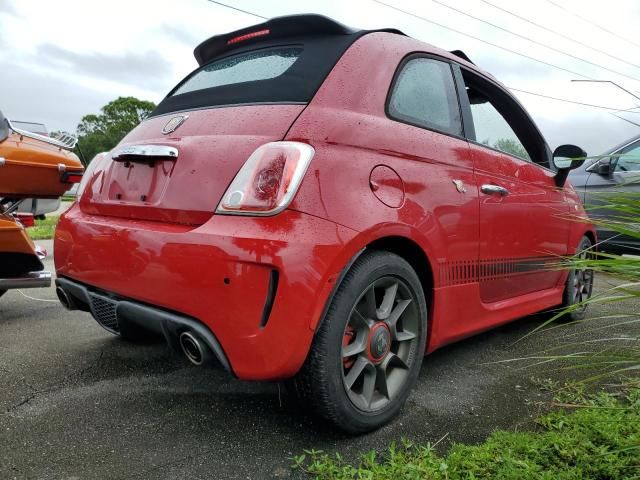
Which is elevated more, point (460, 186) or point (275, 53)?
point (275, 53)

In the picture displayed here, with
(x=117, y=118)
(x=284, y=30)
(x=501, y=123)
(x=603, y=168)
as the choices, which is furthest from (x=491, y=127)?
(x=117, y=118)

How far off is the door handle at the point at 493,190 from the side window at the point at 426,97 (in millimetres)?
298

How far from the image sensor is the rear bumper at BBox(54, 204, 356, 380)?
168 cm

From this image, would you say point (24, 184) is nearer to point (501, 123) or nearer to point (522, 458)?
point (501, 123)

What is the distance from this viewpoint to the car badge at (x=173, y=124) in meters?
2.24

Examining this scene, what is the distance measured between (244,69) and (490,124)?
58.5 inches

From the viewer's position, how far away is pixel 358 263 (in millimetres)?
1914

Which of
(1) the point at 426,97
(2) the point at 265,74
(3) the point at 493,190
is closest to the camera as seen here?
(2) the point at 265,74

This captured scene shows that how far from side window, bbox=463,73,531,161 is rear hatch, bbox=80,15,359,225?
1.00m

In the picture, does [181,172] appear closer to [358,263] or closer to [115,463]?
[358,263]

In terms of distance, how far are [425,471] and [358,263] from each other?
730 mm

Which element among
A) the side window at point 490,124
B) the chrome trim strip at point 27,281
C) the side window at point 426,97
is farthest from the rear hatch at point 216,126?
the chrome trim strip at point 27,281

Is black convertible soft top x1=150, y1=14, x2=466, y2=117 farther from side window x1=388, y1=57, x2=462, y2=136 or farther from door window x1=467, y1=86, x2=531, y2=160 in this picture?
door window x1=467, y1=86, x2=531, y2=160

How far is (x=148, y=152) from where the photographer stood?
2.11 m
